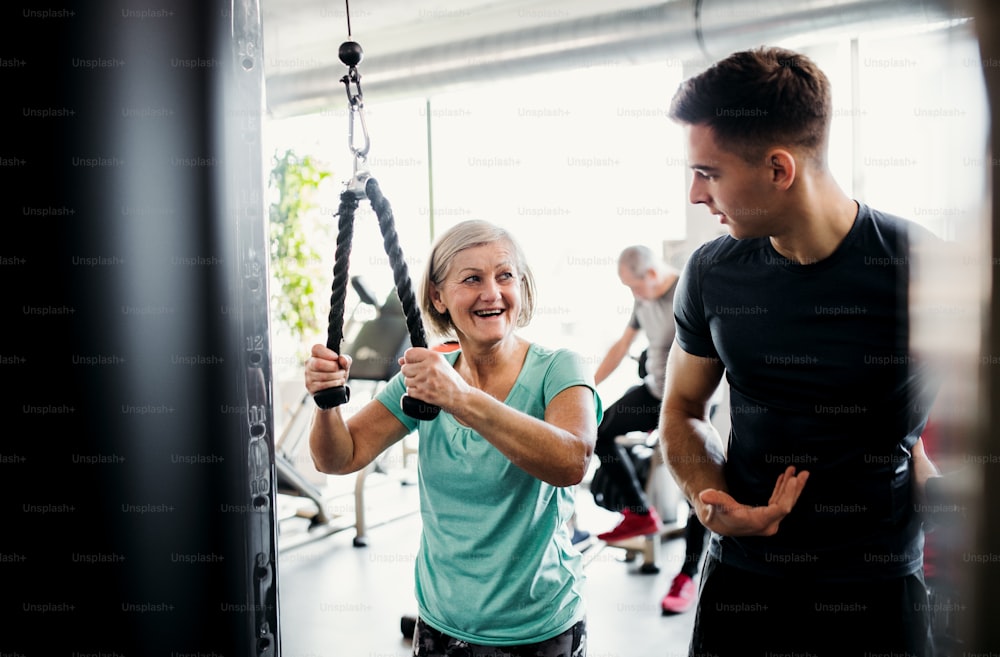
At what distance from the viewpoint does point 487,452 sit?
1217 millimetres

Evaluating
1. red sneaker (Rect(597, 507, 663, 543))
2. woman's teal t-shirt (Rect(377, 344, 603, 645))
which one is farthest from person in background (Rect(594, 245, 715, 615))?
woman's teal t-shirt (Rect(377, 344, 603, 645))

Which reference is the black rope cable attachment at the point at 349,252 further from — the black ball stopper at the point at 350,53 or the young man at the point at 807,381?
the young man at the point at 807,381

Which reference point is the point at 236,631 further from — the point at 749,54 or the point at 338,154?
the point at 338,154

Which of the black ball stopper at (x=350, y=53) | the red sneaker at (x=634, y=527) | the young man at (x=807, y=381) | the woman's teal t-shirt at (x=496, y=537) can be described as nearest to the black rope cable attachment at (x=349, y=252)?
the black ball stopper at (x=350, y=53)

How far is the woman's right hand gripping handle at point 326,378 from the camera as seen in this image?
1159 mm

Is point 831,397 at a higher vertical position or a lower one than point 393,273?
lower

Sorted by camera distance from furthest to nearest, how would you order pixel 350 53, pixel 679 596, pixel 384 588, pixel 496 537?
pixel 384 588 → pixel 679 596 → pixel 496 537 → pixel 350 53

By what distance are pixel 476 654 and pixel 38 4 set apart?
1.04m

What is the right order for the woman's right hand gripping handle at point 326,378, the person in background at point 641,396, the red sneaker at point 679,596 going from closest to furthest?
the woman's right hand gripping handle at point 326,378 < the red sneaker at point 679,596 < the person in background at point 641,396

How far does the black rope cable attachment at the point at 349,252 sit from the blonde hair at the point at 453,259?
8.6 inches

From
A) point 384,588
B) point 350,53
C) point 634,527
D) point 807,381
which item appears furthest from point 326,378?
point 634,527

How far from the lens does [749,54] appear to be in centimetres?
112

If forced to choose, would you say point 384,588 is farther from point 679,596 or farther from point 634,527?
point 679,596

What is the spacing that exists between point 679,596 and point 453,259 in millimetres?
2343
